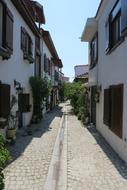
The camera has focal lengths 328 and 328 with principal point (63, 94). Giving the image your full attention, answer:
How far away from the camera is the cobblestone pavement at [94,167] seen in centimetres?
684

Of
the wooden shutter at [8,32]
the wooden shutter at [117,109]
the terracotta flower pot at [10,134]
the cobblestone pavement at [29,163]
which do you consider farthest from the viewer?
the terracotta flower pot at [10,134]

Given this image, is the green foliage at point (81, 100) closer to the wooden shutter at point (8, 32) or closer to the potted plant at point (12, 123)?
the potted plant at point (12, 123)

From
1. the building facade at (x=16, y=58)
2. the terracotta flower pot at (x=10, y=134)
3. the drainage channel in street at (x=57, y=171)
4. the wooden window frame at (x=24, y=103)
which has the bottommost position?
the drainage channel in street at (x=57, y=171)

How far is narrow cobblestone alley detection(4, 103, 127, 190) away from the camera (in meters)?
6.83

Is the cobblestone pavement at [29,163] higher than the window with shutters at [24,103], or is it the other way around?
the window with shutters at [24,103]

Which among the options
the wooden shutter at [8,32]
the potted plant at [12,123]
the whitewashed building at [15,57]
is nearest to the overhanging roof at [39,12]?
the whitewashed building at [15,57]

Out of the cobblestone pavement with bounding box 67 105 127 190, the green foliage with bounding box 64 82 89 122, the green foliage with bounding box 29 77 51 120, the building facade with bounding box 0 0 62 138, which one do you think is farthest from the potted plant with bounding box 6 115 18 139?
the green foliage with bounding box 64 82 89 122

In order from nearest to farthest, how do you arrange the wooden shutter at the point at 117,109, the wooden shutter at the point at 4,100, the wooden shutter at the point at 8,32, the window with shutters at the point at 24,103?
the wooden shutter at the point at 117,109
the wooden shutter at the point at 4,100
the wooden shutter at the point at 8,32
the window with shutters at the point at 24,103

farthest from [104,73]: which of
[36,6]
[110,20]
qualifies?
[36,6]

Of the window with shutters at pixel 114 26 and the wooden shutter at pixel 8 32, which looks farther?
the wooden shutter at pixel 8 32

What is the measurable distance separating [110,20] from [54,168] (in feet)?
20.7

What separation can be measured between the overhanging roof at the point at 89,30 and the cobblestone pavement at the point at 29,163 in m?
6.30

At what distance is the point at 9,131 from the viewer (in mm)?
11977

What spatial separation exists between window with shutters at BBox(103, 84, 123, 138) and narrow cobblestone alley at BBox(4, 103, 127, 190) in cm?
82
